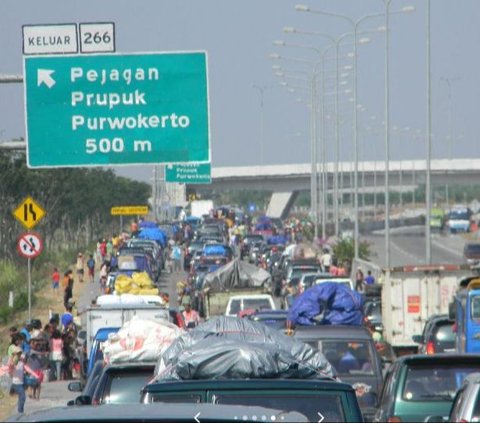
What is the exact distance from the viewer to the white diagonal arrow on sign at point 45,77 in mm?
26734

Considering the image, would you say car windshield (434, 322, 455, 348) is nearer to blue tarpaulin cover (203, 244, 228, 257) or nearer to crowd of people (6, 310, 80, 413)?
crowd of people (6, 310, 80, 413)

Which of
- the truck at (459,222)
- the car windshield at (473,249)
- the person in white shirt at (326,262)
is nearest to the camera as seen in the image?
the person in white shirt at (326,262)

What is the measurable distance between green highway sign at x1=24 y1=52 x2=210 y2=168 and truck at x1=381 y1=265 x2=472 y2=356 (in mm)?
9858

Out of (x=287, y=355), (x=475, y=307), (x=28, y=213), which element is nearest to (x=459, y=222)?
(x=28, y=213)

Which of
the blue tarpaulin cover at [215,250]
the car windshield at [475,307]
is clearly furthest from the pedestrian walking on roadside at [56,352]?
the blue tarpaulin cover at [215,250]

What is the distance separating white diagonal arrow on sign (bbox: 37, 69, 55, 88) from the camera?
26734mm

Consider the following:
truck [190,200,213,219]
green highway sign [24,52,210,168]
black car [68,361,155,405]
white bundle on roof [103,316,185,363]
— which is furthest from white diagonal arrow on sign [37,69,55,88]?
truck [190,200,213,219]

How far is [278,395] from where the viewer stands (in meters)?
Result: 9.94

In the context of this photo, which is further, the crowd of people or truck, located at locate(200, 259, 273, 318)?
truck, located at locate(200, 259, 273, 318)

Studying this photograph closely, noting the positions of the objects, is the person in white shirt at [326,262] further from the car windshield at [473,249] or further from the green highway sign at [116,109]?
the green highway sign at [116,109]

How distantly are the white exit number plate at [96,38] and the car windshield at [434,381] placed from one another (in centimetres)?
1222

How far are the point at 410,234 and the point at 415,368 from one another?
124516 mm

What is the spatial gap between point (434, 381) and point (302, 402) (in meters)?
5.82

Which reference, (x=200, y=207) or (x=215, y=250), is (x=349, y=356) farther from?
(x=200, y=207)
